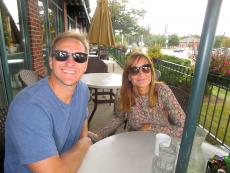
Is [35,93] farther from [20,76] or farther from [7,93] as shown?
[7,93]

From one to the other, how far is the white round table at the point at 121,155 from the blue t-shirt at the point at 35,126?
0.72ft

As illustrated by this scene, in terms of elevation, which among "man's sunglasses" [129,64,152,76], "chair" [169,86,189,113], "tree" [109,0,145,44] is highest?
"tree" [109,0,145,44]

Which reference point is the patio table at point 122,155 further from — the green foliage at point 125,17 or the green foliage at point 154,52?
the green foliage at point 125,17

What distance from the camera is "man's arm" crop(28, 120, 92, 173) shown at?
1032 millimetres

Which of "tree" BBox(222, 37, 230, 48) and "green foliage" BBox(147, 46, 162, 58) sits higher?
"tree" BBox(222, 37, 230, 48)

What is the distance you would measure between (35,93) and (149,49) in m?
6.21

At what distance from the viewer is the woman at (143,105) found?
1.87m

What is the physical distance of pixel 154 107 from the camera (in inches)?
75.9

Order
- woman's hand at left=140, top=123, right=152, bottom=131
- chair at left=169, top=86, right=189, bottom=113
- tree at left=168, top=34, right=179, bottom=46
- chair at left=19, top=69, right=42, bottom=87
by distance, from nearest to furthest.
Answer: woman's hand at left=140, top=123, right=152, bottom=131 < chair at left=169, top=86, right=189, bottom=113 < chair at left=19, top=69, right=42, bottom=87 < tree at left=168, top=34, right=179, bottom=46

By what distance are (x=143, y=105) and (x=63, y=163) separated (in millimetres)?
1007

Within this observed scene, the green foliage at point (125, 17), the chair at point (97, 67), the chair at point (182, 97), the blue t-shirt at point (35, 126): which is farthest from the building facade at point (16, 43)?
the green foliage at point (125, 17)

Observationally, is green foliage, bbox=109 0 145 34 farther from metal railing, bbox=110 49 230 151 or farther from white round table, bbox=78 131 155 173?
white round table, bbox=78 131 155 173

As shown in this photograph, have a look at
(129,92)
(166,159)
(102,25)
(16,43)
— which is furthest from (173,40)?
(166,159)

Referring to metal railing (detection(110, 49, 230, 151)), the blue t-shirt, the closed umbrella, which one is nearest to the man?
the blue t-shirt
